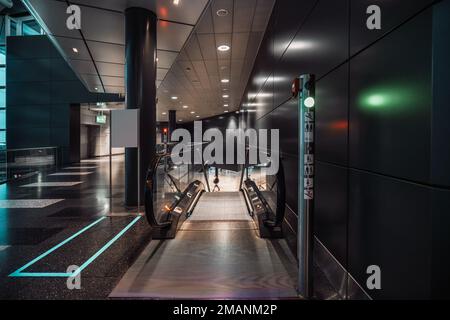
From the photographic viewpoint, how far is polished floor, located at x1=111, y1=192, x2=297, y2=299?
226cm

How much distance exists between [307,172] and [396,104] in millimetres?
760

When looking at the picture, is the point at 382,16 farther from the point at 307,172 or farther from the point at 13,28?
the point at 13,28

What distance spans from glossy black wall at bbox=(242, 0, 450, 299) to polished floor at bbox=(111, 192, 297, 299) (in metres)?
0.58

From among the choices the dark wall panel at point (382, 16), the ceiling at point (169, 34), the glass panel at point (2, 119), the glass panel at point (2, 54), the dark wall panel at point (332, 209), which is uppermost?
the glass panel at point (2, 54)

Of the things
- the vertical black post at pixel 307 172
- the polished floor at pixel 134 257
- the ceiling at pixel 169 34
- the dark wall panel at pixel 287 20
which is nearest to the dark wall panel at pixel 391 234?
the vertical black post at pixel 307 172

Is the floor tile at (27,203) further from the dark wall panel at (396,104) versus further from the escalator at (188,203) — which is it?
the dark wall panel at (396,104)

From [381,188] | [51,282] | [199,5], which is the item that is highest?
[199,5]

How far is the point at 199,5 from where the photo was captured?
475 centimetres

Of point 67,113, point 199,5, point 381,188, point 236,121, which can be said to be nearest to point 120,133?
point 199,5

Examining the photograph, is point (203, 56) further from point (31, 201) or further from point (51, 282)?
point (51, 282)

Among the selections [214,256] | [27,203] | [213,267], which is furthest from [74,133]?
[213,267]

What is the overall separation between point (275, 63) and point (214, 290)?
4.44 m

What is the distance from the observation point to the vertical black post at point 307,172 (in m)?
2.07

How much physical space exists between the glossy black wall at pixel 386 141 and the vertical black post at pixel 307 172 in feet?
1.09
